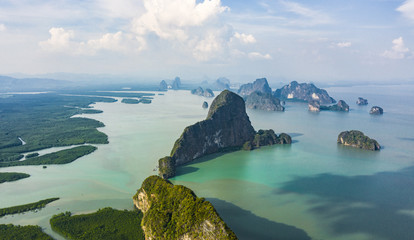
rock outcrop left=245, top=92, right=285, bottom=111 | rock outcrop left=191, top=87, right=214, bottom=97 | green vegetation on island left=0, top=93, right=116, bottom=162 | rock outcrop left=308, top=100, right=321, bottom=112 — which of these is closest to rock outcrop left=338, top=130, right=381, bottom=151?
green vegetation on island left=0, top=93, right=116, bottom=162

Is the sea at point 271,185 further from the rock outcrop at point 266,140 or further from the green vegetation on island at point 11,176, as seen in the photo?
the rock outcrop at point 266,140

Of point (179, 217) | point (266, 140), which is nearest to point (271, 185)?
point (179, 217)

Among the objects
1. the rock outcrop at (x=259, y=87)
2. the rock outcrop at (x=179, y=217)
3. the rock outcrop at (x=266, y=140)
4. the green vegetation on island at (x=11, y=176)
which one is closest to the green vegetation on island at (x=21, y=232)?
the rock outcrop at (x=179, y=217)

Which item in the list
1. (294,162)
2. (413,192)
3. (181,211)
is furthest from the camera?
(294,162)

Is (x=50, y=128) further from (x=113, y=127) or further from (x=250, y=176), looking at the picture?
(x=250, y=176)

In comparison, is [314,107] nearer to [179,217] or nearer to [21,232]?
[179,217]

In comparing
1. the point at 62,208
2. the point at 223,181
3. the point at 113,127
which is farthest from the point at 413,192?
the point at 113,127
